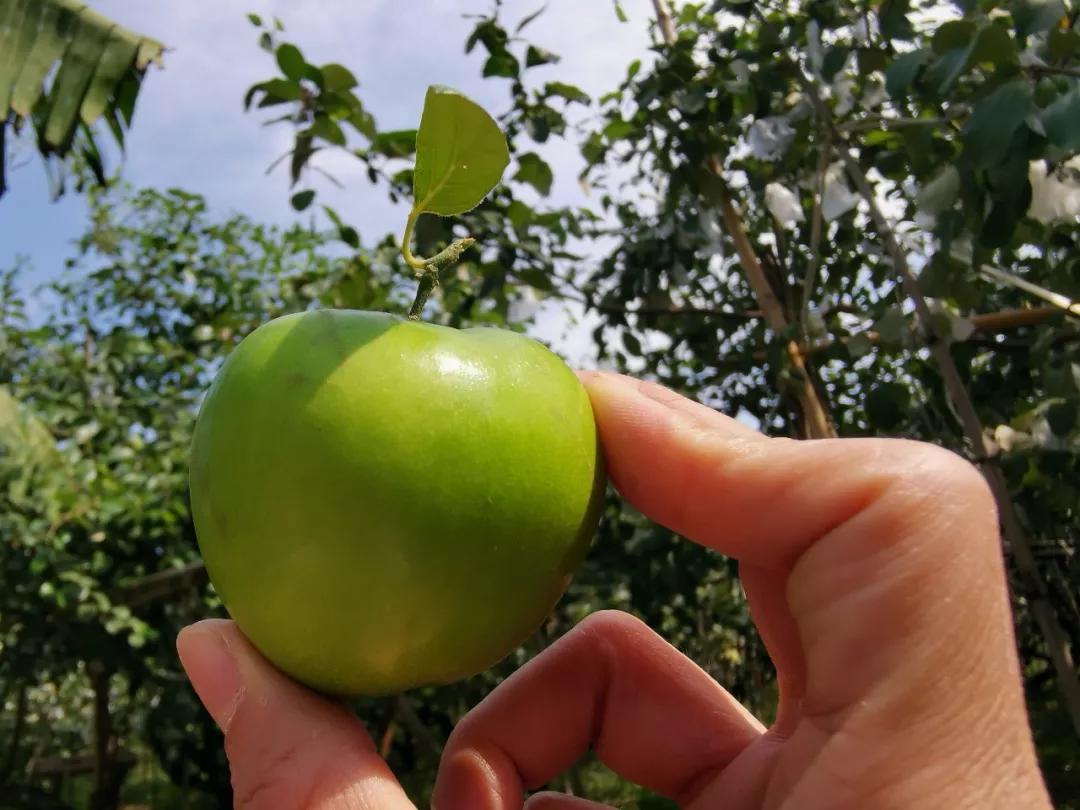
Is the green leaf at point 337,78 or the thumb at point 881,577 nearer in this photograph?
the thumb at point 881,577

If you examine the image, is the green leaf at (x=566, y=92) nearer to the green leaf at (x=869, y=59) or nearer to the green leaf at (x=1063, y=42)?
the green leaf at (x=869, y=59)

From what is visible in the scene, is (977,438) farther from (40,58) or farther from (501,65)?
(40,58)

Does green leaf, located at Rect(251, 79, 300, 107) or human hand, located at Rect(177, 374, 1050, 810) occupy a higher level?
green leaf, located at Rect(251, 79, 300, 107)

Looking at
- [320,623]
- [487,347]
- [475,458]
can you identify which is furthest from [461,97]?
[320,623]

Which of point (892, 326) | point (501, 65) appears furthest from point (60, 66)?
point (892, 326)

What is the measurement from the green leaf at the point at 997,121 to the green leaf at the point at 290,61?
1560 millimetres

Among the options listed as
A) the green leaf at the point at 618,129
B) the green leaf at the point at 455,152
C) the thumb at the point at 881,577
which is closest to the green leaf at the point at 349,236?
the green leaf at the point at 618,129

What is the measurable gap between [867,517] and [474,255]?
6.97 ft

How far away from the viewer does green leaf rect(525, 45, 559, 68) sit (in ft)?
8.59

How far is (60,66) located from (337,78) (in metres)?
1.31

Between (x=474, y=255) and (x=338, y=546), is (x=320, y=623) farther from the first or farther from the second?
(x=474, y=255)

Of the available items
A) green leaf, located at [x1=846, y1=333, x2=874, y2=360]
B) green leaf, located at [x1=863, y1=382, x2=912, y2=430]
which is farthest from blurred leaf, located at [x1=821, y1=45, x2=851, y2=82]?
green leaf, located at [x1=863, y1=382, x2=912, y2=430]

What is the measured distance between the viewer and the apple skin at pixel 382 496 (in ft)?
2.63

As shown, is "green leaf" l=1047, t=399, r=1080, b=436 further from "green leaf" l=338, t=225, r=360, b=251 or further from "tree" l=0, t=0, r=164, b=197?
"tree" l=0, t=0, r=164, b=197
